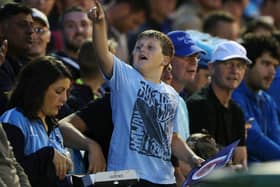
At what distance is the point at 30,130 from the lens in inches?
342

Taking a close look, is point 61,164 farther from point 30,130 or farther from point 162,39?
point 162,39

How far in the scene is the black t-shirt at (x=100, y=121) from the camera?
926cm

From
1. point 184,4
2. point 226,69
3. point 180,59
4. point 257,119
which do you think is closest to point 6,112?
point 180,59

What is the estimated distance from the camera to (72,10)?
39.9 feet

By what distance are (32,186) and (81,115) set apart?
2.98 ft

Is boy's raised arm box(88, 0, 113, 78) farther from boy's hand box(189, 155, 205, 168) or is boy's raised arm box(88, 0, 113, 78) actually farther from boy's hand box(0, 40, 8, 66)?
boy's hand box(189, 155, 205, 168)

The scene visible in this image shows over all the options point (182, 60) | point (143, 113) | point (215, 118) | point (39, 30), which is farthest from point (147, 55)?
point (39, 30)

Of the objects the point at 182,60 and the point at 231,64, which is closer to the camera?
the point at 182,60

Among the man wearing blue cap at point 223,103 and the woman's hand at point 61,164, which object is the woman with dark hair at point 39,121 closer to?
the woman's hand at point 61,164

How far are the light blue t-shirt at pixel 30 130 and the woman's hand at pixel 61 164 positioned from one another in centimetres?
13

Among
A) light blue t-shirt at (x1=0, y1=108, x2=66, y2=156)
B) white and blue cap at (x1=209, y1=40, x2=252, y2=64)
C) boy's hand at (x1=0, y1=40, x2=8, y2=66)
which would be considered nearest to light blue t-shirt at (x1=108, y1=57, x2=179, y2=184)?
light blue t-shirt at (x1=0, y1=108, x2=66, y2=156)

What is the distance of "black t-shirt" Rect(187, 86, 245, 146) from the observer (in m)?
10.6

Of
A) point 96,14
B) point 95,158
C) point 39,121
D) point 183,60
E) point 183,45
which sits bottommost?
point 95,158

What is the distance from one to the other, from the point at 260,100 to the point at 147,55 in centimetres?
312
